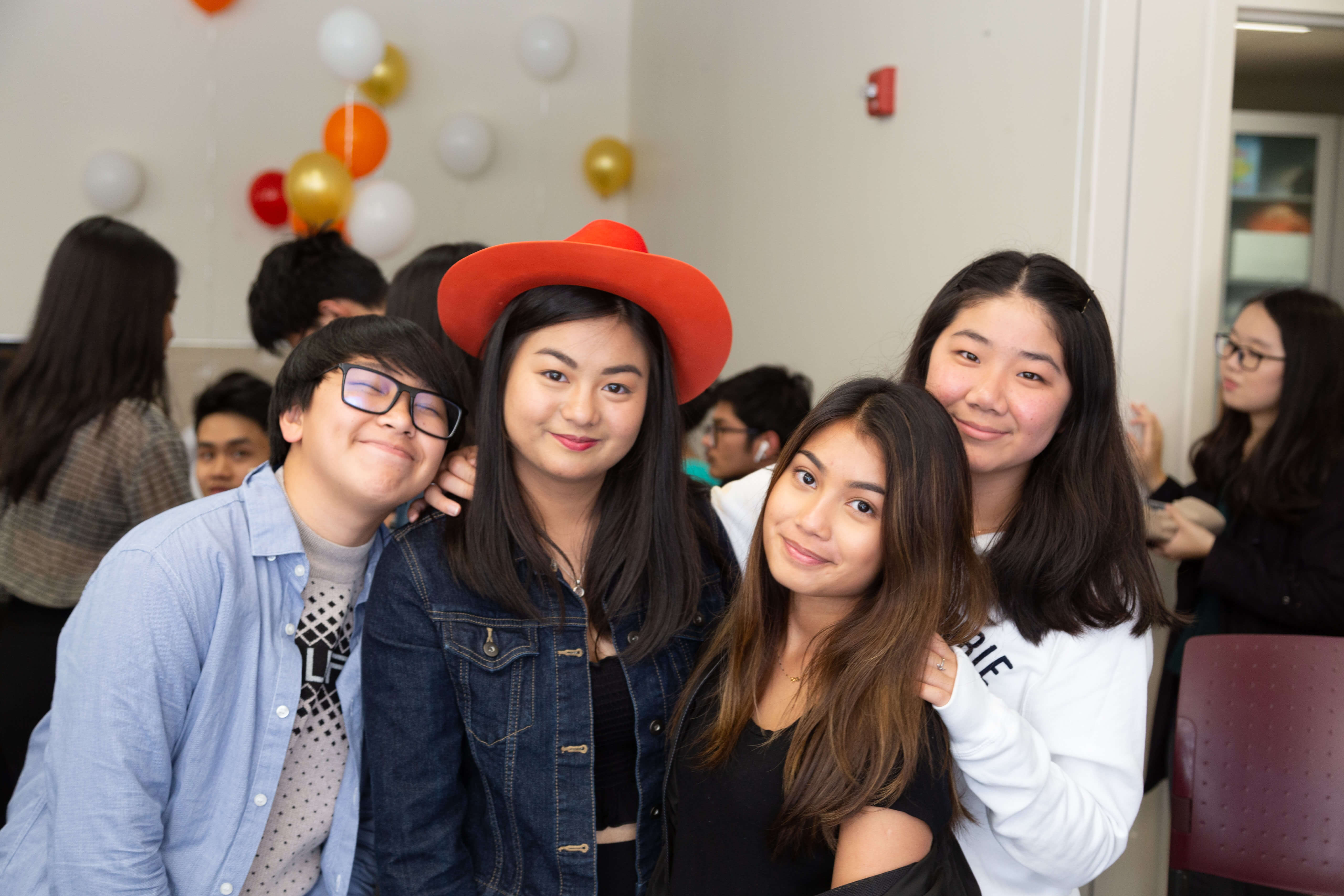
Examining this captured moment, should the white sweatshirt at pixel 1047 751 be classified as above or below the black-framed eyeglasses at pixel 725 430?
below

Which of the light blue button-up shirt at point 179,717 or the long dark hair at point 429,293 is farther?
the long dark hair at point 429,293

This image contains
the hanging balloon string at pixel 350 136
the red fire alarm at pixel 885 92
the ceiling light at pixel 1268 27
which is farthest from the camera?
the hanging balloon string at pixel 350 136

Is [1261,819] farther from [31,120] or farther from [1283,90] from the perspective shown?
[31,120]

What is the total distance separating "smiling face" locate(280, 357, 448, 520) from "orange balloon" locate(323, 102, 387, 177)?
3819 millimetres

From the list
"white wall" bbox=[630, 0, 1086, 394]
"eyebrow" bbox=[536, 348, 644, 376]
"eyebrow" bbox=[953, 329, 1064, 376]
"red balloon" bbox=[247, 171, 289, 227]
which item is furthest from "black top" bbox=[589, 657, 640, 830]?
"red balloon" bbox=[247, 171, 289, 227]

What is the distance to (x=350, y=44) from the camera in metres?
4.82

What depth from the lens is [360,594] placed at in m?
1.62

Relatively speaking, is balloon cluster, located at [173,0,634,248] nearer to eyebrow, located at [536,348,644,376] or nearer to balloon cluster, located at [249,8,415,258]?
balloon cluster, located at [249,8,415,258]

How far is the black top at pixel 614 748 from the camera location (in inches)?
61.3

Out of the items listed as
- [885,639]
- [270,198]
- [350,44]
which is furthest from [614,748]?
[270,198]

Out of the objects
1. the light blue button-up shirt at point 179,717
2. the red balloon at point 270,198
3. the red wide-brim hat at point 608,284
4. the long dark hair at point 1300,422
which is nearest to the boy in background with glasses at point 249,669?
the light blue button-up shirt at point 179,717

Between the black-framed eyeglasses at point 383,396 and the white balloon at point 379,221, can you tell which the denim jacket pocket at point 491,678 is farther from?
the white balloon at point 379,221

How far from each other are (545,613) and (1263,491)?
1.79m

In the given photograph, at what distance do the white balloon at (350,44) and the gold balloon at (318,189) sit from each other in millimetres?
462
